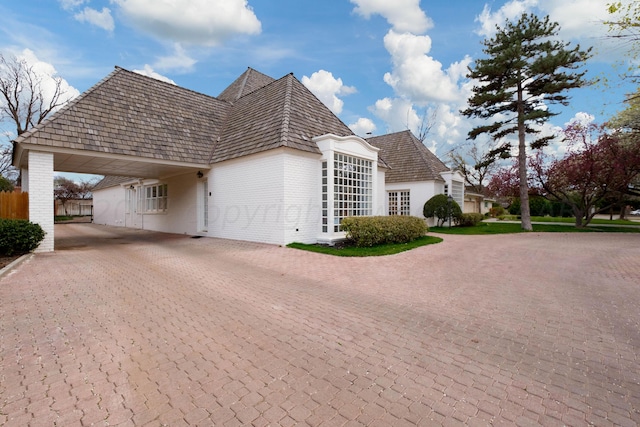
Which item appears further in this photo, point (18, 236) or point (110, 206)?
point (110, 206)

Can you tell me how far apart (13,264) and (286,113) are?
29.9ft

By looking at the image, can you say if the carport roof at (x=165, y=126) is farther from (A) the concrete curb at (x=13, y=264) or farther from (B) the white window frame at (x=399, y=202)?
(B) the white window frame at (x=399, y=202)

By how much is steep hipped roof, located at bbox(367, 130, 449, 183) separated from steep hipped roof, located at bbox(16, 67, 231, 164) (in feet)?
39.7

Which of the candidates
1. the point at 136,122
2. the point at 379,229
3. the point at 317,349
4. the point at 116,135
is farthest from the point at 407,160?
the point at 317,349

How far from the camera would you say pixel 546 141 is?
1755cm

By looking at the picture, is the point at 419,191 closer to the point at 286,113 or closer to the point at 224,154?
the point at 286,113

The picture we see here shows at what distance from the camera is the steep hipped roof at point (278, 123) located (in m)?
10.8

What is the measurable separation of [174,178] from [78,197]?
30.7 metres

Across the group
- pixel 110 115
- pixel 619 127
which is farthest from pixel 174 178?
pixel 619 127

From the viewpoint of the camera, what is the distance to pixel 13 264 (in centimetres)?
716

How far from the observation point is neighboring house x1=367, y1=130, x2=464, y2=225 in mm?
19641

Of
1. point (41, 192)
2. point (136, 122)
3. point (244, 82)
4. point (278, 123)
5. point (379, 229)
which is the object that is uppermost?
point (244, 82)

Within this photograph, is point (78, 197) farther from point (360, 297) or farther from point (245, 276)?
point (360, 297)

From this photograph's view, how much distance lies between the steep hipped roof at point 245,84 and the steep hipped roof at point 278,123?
4.72m
